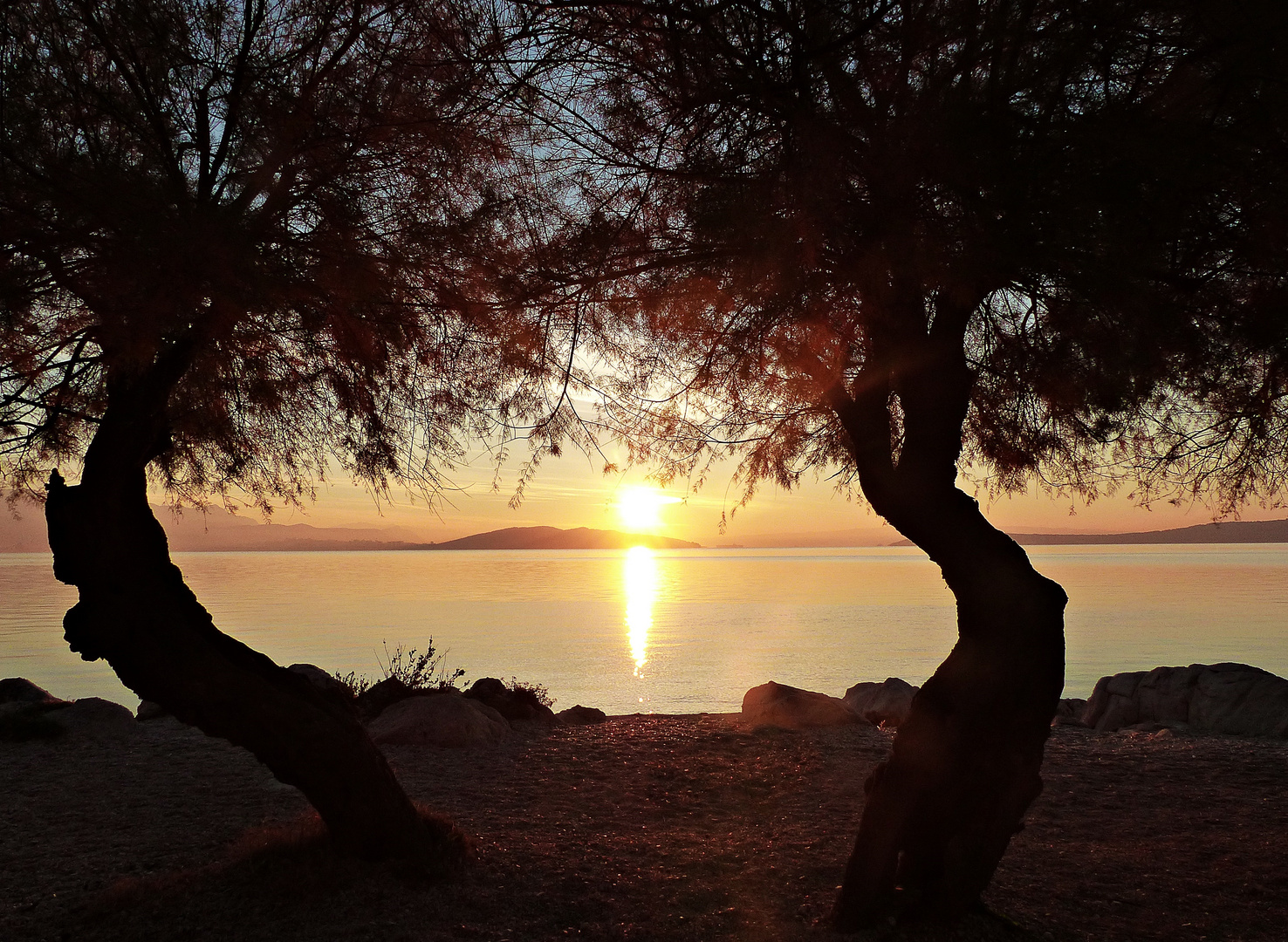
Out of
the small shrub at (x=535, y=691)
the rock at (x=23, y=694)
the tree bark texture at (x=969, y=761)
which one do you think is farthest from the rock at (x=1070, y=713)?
the rock at (x=23, y=694)

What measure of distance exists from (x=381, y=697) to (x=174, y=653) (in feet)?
19.3

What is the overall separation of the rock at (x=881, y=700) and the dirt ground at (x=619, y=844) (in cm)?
150

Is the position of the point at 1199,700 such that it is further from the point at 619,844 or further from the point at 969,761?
the point at 619,844

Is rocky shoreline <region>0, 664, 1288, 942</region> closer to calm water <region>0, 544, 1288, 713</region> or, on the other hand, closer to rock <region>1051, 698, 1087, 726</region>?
rock <region>1051, 698, 1087, 726</region>

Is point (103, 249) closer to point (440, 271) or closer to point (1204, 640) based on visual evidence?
point (440, 271)

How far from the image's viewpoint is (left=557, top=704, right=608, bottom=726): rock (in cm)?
946

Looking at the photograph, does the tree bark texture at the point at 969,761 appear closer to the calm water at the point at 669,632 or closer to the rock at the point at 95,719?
the rock at the point at 95,719

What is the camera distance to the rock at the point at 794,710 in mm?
8727

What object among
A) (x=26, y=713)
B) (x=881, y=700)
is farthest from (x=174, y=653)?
(x=881, y=700)

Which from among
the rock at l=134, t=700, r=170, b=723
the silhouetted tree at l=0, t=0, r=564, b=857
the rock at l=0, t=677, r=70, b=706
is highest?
the silhouetted tree at l=0, t=0, r=564, b=857

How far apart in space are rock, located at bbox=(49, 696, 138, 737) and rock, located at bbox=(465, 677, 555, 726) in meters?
3.27

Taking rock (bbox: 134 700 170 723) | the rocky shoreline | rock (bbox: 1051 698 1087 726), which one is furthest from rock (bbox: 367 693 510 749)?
rock (bbox: 1051 698 1087 726)

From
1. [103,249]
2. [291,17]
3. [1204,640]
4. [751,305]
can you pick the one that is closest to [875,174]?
[751,305]

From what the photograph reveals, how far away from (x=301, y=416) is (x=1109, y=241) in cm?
387
